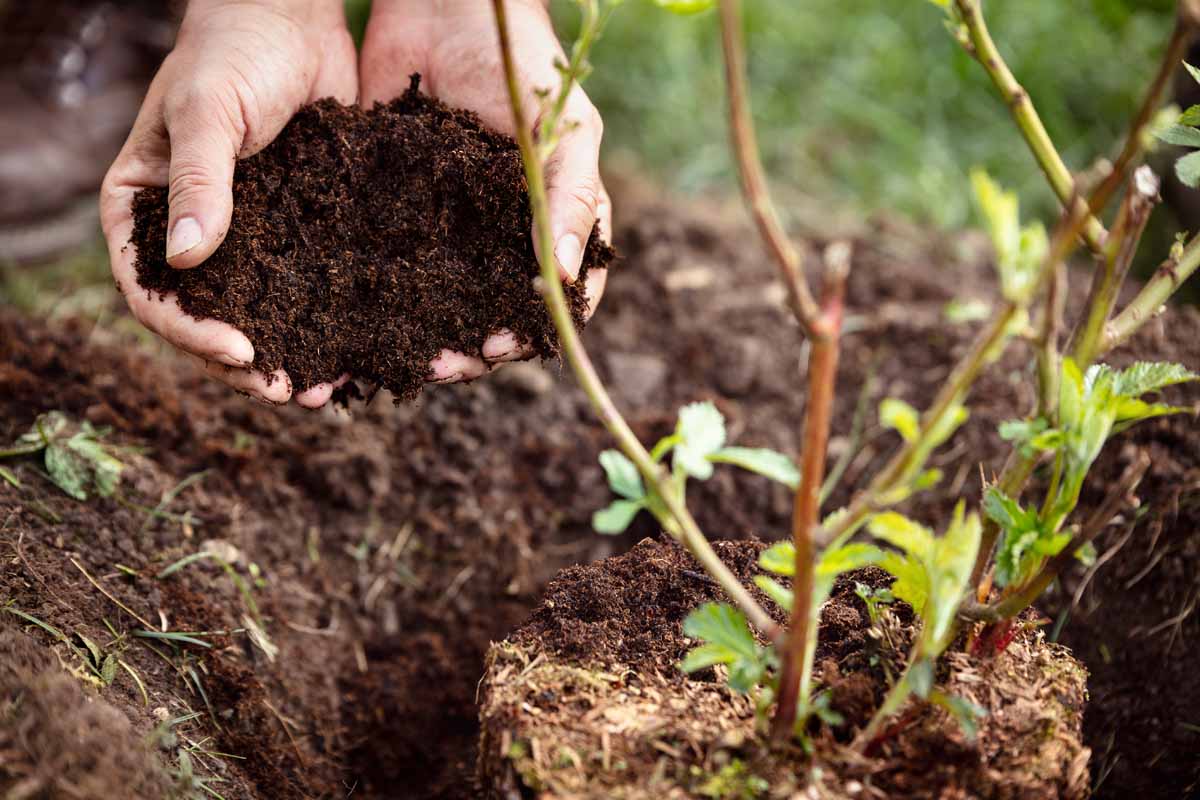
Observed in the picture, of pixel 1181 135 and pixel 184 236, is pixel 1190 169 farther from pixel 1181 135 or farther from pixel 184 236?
pixel 184 236

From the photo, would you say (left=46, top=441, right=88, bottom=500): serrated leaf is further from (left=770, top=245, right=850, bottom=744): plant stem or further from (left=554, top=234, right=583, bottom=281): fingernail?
(left=770, top=245, right=850, bottom=744): plant stem

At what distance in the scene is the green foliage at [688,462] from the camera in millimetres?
1070

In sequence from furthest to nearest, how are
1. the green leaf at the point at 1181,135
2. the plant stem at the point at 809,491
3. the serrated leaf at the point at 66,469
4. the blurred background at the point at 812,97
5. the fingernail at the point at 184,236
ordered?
the blurred background at the point at 812,97 → the serrated leaf at the point at 66,469 → the fingernail at the point at 184,236 → the green leaf at the point at 1181,135 → the plant stem at the point at 809,491

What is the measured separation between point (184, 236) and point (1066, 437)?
1419 mm

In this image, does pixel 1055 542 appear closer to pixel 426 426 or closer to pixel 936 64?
pixel 426 426

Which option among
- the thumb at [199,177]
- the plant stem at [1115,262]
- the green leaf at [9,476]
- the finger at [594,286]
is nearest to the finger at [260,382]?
the thumb at [199,177]

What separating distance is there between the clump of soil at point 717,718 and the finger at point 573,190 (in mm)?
601

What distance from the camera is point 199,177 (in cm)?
165

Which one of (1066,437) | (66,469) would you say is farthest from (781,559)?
(66,469)

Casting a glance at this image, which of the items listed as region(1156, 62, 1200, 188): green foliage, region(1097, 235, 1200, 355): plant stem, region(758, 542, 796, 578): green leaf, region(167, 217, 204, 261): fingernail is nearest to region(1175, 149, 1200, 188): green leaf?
region(1156, 62, 1200, 188): green foliage

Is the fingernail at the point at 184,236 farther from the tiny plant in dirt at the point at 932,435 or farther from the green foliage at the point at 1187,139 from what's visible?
the green foliage at the point at 1187,139

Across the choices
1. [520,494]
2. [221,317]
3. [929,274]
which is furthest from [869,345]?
[221,317]

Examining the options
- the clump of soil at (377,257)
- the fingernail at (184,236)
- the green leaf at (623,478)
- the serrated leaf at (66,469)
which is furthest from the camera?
the serrated leaf at (66,469)

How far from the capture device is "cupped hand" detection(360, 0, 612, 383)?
1.74 m
